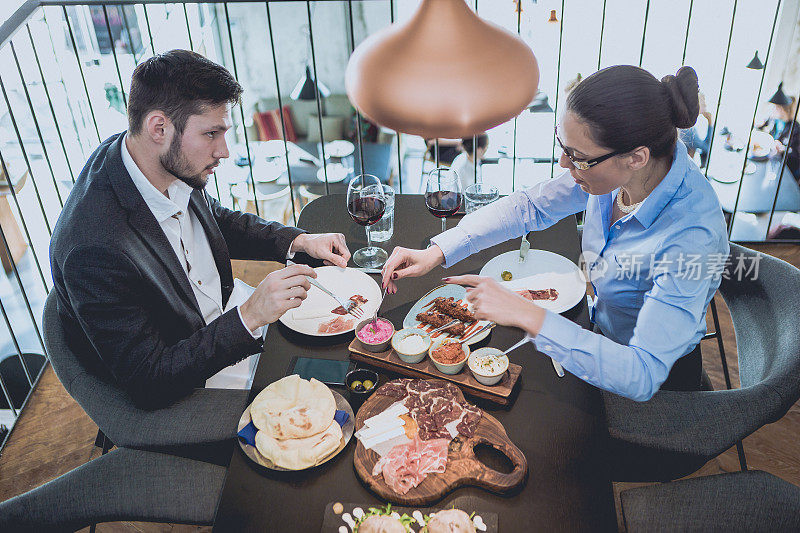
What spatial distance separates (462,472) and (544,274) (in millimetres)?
721

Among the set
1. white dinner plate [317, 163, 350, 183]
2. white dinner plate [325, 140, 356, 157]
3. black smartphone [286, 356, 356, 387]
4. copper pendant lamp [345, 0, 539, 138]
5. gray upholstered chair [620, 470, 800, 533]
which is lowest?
white dinner plate [317, 163, 350, 183]

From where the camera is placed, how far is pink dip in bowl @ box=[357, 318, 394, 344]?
1466 mm

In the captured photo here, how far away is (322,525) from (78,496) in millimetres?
654

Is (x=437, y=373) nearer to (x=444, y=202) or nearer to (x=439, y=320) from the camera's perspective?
(x=439, y=320)

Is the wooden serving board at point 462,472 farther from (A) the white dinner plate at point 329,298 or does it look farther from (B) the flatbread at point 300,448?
(A) the white dinner plate at point 329,298

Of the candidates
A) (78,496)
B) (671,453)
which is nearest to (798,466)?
(671,453)

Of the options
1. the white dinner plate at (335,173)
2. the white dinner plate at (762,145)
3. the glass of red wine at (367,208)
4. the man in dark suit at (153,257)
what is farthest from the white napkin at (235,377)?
the white dinner plate at (335,173)

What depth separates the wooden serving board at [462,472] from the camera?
1.16 meters

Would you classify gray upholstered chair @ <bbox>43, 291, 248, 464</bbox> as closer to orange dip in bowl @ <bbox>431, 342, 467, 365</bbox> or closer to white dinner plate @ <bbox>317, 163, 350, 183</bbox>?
orange dip in bowl @ <bbox>431, 342, 467, 365</bbox>

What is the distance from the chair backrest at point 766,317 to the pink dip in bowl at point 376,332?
882mm

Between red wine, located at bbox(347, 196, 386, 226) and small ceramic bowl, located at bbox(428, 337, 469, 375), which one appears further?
red wine, located at bbox(347, 196, 386, 226)

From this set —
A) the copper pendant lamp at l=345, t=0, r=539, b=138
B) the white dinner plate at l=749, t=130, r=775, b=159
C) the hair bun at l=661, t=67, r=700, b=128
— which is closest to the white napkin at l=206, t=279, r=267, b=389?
the copper pendant lamp at l=345, t=0, r=539, b=138

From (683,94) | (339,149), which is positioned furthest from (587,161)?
(339,149)

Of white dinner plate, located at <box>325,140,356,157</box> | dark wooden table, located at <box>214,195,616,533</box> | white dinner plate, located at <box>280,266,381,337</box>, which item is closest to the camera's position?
dark wooden table, located at <box>214,195,616,533</box>
